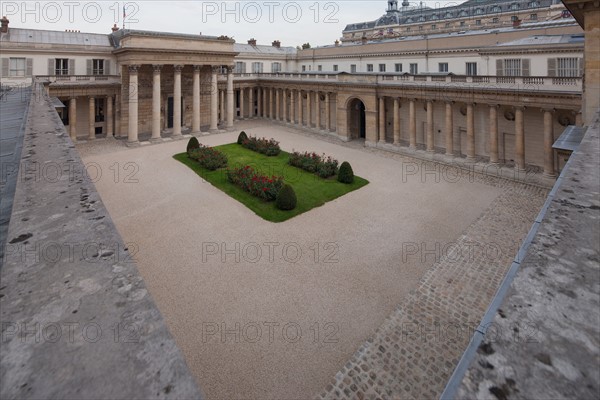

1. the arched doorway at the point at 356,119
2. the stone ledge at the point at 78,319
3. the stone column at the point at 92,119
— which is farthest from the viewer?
the arched doorway at the point at 356,119

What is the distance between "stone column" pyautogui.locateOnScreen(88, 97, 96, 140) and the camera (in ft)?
115

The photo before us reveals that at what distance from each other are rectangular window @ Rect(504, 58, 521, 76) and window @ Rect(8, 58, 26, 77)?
42460 millimetres

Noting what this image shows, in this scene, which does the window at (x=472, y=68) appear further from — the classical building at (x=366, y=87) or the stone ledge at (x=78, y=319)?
the stone ledge at (x=78, y=319)

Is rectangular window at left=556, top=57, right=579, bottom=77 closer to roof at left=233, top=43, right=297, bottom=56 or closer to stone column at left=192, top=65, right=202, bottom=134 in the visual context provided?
stone column at left=192, top=65, right=202, bottom=134

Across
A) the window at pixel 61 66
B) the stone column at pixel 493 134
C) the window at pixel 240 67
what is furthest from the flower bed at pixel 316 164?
the window at pixel 240 67

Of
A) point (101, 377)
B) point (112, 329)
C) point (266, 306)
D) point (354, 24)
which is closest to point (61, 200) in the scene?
point (112, 329)

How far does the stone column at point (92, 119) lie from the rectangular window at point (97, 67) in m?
3.30

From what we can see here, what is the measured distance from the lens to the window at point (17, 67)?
3234cm

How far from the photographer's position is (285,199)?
60.1ft

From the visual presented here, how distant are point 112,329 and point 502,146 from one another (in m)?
29.4

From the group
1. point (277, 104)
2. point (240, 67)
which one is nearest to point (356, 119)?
point (277, 104)

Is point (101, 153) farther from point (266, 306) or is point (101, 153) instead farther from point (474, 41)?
point (474, 41)

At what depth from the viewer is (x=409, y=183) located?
23.1 m

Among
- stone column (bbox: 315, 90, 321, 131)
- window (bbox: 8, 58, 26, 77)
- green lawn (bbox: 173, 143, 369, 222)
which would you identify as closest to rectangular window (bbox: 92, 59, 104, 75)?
window (bbox: 8, 58, 26, 77)
